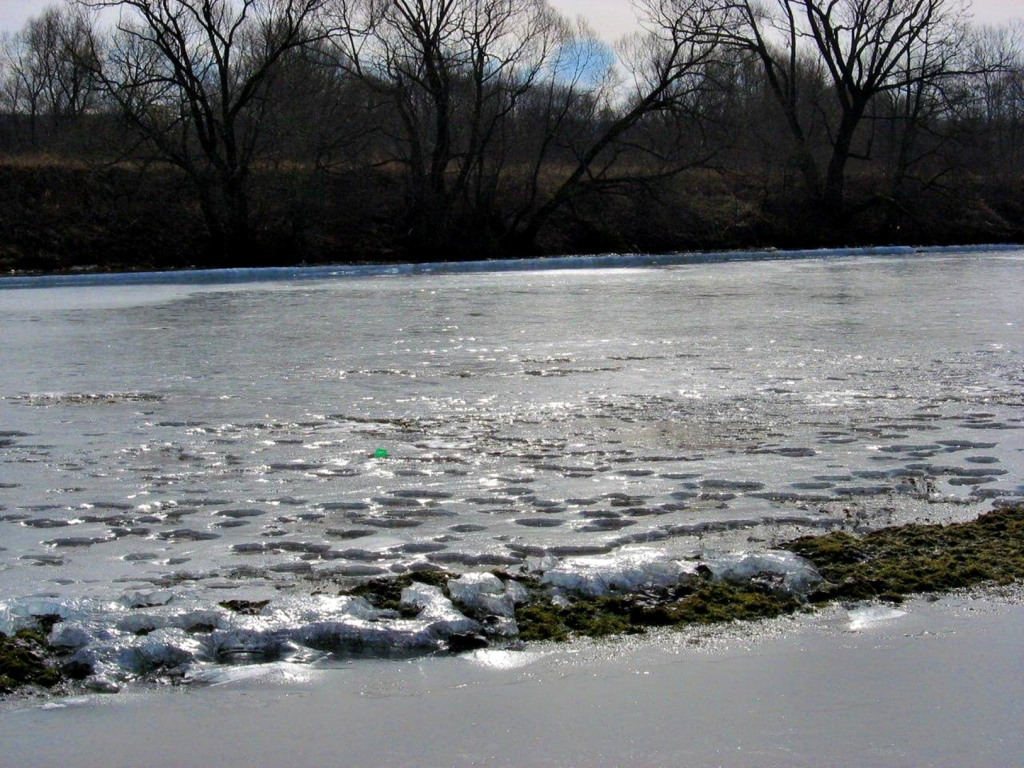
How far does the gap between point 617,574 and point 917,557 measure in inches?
40.9

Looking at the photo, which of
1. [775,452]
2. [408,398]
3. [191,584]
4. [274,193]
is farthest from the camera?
[274,193]

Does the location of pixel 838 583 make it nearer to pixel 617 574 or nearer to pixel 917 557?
pixel 917 557

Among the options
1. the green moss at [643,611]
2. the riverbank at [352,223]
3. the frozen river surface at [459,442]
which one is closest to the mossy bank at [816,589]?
the green moss at [643,611]

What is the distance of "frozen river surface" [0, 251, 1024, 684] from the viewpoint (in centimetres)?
421

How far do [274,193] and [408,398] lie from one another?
81.8ft

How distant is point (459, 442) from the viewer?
238 inches

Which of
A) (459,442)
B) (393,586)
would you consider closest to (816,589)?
(393,586)

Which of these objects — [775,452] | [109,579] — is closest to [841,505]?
[775,452]

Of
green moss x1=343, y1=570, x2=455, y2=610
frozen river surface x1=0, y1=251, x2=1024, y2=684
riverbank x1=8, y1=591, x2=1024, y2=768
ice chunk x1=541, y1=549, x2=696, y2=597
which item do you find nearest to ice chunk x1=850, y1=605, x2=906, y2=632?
riverbank x1=8, y1=591, x2=1024, y2=768

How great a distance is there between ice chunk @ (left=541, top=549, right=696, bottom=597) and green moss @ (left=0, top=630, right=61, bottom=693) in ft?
4.94

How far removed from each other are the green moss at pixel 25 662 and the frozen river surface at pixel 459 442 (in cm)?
15

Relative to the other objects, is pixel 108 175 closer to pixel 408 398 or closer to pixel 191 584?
pixel 408 398

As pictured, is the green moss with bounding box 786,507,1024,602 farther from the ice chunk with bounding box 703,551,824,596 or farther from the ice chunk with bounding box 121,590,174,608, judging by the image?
the ice chunk with bounding box 121,590,174,608

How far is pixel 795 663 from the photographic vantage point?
3.15 meters
